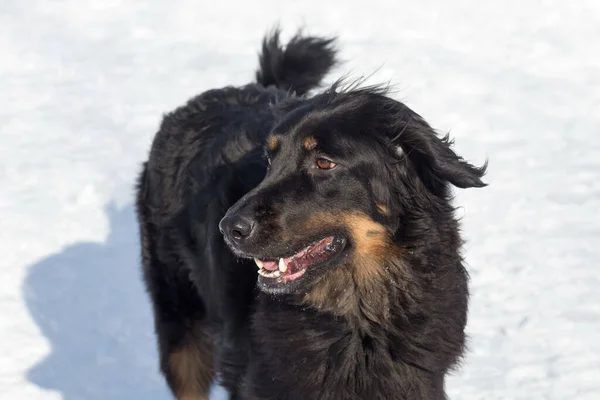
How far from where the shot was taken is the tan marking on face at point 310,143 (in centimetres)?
370

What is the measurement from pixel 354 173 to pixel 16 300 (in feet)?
12.9

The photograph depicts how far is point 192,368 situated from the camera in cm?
538

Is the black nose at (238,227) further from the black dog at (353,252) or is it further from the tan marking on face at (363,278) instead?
the tan marking on face at (363,278)

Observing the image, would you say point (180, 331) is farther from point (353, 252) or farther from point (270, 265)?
point (353, 252)

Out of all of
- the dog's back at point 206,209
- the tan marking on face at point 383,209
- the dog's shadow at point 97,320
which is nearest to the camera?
the tan marking on face at point 383,209

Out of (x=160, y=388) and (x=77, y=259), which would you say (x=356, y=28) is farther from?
(x=160, y=388)

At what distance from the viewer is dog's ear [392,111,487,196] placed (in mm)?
3676

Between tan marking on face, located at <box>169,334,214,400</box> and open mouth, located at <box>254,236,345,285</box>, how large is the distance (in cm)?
192

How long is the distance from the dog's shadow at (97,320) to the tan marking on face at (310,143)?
257 centimetres

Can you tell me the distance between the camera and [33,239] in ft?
24.5

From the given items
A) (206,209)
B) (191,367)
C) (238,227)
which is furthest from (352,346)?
(191,367)

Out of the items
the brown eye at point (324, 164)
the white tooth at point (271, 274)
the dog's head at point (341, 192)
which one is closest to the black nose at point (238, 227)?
the dog's head at point (341, 192)

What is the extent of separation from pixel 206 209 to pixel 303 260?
1.23 metres

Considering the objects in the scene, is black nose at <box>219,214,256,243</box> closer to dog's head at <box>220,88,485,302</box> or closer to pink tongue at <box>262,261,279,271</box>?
dog's head at <box>220,88,485,302</box>
